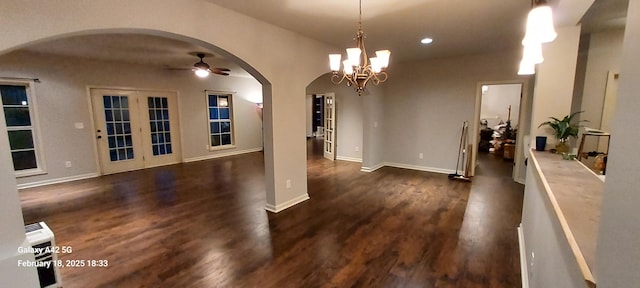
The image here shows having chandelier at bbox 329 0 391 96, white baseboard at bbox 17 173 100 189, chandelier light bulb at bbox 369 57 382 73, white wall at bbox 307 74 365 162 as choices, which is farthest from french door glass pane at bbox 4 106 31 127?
chandelier light bulb at bbox 369 57 382 73

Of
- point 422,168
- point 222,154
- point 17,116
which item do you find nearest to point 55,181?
point 17,116

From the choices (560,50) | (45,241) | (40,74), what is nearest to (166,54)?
(40,74)

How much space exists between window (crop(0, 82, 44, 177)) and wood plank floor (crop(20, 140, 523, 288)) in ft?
1.88

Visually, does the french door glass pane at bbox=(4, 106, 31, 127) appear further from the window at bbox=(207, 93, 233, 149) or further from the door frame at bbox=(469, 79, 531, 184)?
the door frame at bbox=(469, 79, 531, 184)

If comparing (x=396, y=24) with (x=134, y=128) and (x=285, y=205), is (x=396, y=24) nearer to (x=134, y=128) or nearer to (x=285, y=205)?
(x=285, y=205)

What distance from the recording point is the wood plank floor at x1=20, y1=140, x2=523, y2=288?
238 cm

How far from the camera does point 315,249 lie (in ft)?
9.14

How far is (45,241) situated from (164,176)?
391cm

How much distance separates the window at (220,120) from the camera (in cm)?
789

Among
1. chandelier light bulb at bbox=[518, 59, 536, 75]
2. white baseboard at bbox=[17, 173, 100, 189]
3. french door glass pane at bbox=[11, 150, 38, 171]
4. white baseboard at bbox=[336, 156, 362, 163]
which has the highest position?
chandelier light bulb at bbox=[518, 59, 536, 75]

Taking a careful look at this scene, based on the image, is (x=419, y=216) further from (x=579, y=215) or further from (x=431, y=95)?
(x=431, y=95)

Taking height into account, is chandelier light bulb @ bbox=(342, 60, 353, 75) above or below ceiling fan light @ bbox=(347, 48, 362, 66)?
below

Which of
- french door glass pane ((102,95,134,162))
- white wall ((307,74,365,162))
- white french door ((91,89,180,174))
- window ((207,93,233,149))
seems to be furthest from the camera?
window ((207,93,233,149))

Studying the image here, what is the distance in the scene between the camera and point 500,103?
927 centimetres
